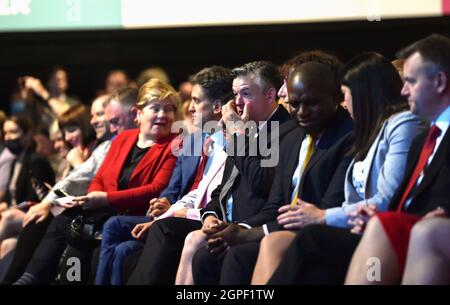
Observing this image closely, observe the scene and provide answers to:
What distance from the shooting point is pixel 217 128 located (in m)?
5.61

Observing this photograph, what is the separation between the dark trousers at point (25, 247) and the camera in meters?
6.61

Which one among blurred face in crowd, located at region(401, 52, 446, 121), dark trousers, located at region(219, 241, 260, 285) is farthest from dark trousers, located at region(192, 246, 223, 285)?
blurred face in crowd, located at region(401, 52, 446, 121)

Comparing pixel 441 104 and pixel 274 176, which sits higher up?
pixel 441 104

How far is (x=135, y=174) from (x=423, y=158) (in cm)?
230

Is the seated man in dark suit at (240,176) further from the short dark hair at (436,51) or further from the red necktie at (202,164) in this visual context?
the short dark hair at (436,51)

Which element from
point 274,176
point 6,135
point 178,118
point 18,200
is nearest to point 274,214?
point 274,176

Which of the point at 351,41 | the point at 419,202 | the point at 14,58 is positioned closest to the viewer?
the point at 419,202

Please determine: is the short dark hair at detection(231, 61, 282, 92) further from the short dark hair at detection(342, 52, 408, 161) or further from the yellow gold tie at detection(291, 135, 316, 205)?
the short dark hair at detection(342, 52, 408, 161)

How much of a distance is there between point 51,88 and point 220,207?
4.93m

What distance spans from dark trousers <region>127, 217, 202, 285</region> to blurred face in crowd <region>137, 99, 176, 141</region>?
1.00 metres

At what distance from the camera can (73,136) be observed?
23.0 ft

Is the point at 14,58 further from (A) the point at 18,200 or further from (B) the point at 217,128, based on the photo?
(B) the point at 217,128

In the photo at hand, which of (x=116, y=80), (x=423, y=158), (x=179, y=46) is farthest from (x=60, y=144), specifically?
(x=423, y=158)

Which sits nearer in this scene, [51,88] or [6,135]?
[6,135]
